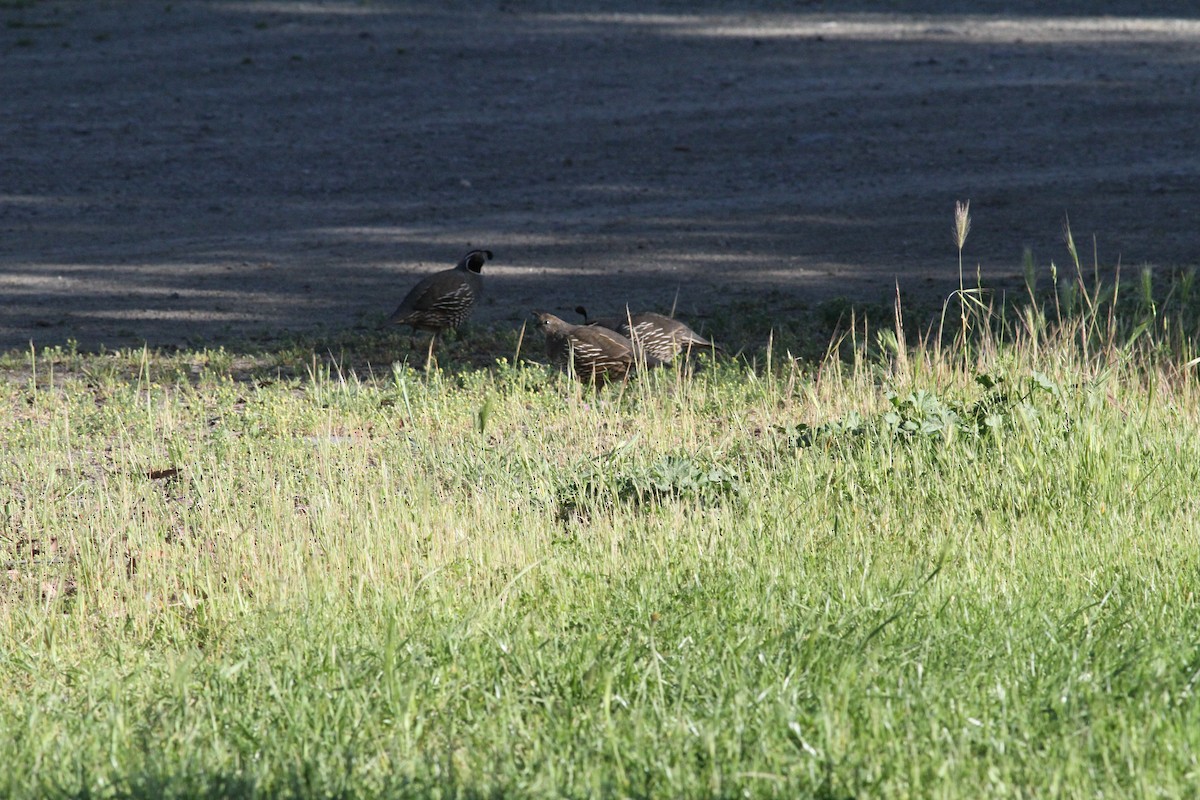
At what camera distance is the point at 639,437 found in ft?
22.1

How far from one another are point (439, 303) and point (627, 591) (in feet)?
18.0

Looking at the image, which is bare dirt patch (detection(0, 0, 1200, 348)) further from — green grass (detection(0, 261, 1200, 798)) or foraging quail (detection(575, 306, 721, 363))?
green grass (detection(0, 261, 1200, 798))

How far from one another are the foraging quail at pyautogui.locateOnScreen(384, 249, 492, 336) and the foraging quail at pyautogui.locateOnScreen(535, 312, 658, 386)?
1348 mm

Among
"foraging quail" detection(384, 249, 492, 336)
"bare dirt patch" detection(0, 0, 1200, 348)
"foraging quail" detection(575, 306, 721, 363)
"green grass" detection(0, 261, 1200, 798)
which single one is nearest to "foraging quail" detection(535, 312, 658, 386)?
"foraging quail" detection(575, 306, 721, 363)

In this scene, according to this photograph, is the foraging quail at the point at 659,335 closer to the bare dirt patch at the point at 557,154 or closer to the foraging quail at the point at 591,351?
the foraging quail at the point at 591,351

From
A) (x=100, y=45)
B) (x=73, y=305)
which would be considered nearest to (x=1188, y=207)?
(x=73, y=305)

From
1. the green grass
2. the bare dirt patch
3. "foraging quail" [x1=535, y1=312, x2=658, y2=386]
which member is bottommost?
the green grass

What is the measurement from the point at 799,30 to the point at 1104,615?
1762 cm

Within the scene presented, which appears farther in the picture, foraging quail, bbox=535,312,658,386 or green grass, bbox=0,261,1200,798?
foraging quail, bbox=535,312,658,386

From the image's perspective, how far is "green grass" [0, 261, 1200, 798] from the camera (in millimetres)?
3357

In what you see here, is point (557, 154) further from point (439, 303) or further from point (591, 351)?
point (591, 351)

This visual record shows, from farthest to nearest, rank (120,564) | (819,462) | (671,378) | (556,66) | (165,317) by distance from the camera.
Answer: (556,66), (165,317), (671,378), (819,462), (120,564)

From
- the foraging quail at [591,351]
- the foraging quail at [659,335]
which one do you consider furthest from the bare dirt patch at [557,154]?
the foraging quail at [591,351]

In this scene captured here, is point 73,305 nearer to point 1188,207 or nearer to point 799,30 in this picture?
point 1188,207
